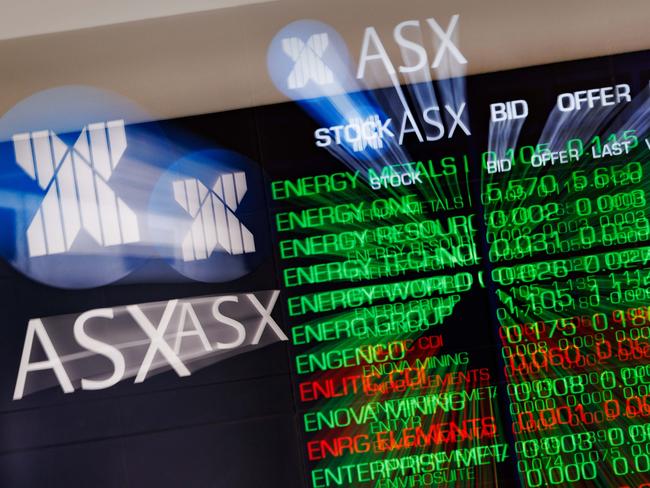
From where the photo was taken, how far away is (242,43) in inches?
108

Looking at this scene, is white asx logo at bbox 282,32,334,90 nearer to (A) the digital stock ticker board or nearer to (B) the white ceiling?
(A) the digital stock ticker board

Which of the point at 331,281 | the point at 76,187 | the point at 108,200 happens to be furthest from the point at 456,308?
the point at 76,187

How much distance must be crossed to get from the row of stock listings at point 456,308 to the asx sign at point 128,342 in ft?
0.78

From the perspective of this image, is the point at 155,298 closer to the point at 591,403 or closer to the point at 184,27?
the point at 184,27

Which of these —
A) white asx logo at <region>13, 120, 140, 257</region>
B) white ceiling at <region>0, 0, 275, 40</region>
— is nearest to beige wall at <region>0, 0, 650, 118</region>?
white ceiling at <region>0, 0, 275, 40</region>

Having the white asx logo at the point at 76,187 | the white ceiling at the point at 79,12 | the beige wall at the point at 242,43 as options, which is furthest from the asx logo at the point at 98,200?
the white ceiling at the point at 79,12

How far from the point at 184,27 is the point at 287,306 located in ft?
3.30

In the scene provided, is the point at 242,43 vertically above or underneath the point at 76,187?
above

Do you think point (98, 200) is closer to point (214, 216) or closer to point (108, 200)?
point (108, 200)

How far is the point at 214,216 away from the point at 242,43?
1.94 feet

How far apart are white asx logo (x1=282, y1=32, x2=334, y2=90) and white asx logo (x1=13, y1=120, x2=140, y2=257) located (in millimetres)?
608

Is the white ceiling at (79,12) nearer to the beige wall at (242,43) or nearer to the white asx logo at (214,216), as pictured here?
the beige wall at (242,43)

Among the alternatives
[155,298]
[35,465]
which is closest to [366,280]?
[155,298]

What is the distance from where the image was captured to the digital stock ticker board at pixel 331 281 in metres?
2.74
